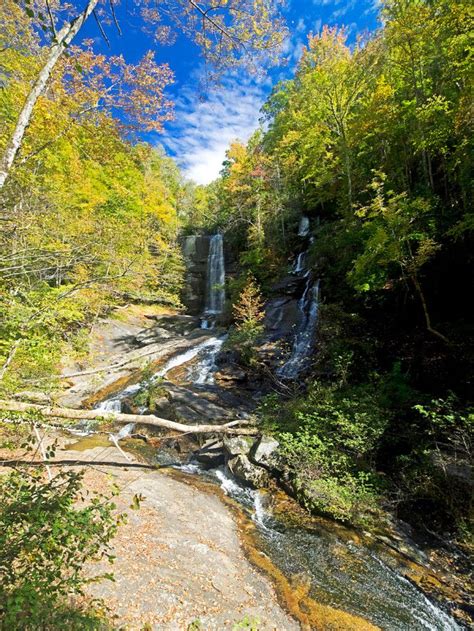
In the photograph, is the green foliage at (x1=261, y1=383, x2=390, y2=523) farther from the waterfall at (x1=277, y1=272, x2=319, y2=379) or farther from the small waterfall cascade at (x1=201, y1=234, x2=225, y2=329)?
the small waterfall cascade at (x1=201, y1=234, x2=225, y2=329)

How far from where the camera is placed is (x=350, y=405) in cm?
773

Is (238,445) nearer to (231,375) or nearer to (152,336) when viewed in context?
(231,375)

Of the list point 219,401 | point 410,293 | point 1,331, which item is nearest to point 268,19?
point 1,331

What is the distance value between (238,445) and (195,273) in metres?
23.8

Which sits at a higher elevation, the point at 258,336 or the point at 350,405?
the point at 258,336

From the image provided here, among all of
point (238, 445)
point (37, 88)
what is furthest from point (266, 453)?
point (37, 88)

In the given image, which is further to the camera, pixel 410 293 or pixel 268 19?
pixel 410 293

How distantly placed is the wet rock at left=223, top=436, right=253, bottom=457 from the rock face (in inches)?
775

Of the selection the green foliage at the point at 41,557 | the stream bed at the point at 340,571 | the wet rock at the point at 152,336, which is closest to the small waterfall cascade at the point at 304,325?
the stream bed at the point at 340,571

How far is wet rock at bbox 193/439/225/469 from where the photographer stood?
8125 millimetres

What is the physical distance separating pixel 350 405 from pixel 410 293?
201 inches

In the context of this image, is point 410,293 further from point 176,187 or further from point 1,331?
point 176,187

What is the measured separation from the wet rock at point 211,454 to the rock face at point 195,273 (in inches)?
760

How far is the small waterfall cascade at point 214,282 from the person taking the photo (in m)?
24.7
